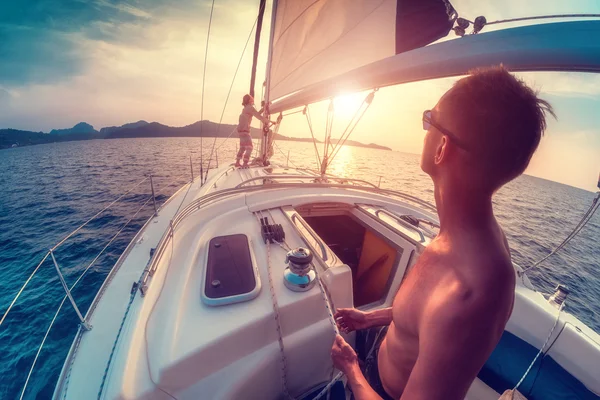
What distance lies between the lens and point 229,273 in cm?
171

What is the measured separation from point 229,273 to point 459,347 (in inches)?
55.3

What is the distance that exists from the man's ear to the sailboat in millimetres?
612

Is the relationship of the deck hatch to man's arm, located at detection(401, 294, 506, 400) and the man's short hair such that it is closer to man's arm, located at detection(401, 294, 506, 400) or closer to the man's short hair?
man's arm, located at detection(401, 294, 506, 400)

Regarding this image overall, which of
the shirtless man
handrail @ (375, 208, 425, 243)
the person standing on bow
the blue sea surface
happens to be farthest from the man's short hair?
the person standing on bow

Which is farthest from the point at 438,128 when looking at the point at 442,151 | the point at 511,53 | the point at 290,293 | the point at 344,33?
the point at 344,33

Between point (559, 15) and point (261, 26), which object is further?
point (261, 26)

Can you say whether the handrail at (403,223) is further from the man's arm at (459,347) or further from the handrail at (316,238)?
the man's arm at (459,347)

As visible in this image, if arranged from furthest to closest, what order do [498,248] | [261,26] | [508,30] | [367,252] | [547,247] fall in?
[547,247] < [261,26] < [367,252] < [508,30] < [498,248]

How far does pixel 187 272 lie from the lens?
5.92 feet

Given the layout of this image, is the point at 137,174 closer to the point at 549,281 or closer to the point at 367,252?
the point at 367,252

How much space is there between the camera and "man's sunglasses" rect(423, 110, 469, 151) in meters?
0.89

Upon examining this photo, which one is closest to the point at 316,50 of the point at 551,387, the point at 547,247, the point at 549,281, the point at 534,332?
the point at 534,332

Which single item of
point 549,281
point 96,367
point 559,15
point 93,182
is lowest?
point 549,281

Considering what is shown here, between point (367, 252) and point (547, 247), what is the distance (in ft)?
50.6
